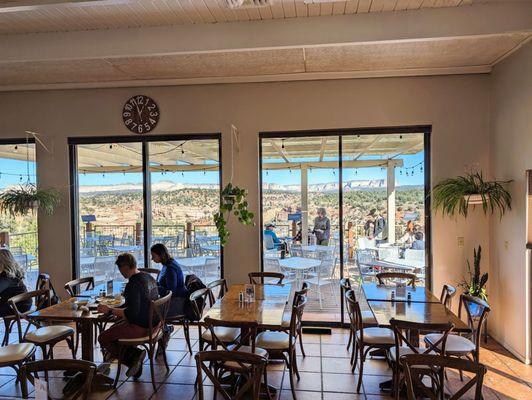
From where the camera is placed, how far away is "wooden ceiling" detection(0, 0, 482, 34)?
10.4ft

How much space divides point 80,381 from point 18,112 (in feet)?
12.8

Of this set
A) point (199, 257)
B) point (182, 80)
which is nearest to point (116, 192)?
point (199, 257)

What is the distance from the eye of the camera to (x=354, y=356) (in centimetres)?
366

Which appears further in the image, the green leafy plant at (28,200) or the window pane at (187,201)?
the window pane at (187,201)

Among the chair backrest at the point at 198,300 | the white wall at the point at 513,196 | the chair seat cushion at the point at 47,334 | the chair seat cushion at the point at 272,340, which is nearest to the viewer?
the chair seat cushion at the point at 272,340

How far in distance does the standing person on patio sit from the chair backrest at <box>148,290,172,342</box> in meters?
2.26

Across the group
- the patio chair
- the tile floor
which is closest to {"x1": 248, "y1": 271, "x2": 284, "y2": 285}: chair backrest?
the patio chair

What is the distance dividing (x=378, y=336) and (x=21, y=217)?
4.99m

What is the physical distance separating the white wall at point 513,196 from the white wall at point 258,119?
24 centimetres

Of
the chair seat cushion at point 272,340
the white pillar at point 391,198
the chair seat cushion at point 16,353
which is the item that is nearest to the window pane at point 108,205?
the chair seat cushion at point 16,353

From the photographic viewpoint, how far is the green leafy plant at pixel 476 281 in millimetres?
4145

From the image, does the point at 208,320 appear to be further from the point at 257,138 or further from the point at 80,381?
the point at 257,138

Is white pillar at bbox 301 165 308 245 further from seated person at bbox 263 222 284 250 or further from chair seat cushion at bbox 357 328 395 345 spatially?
chair seat cushion at bbox 357 328 395 345

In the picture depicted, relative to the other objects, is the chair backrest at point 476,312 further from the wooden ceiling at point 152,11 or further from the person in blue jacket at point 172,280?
the person in blue jacket at point 172,280
